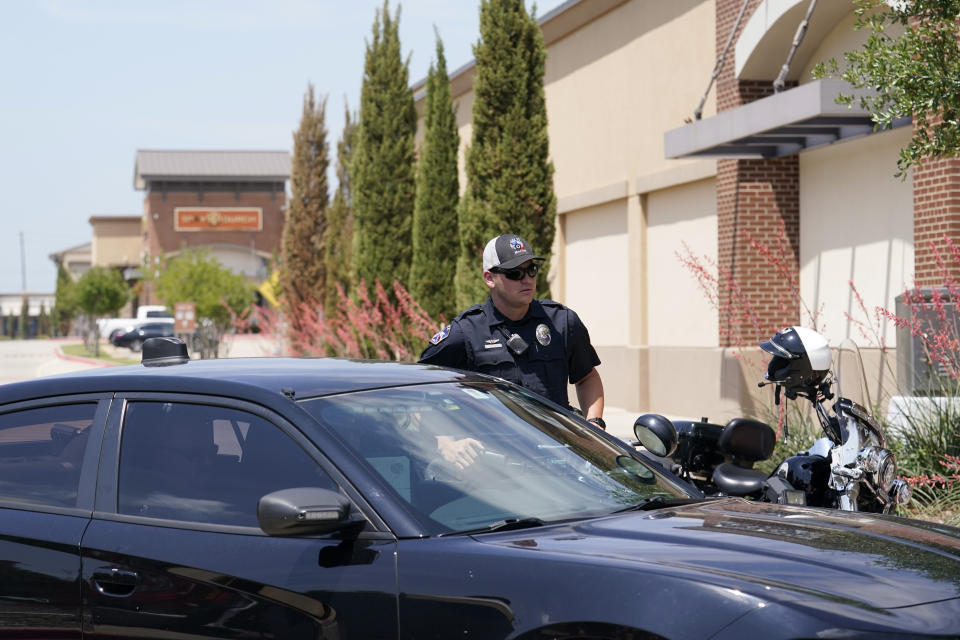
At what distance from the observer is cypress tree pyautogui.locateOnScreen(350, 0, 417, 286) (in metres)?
23.8

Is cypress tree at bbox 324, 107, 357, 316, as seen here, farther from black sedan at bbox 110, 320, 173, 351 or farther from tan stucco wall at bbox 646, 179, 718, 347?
black sedan at bbox 110, 320, 173, 351

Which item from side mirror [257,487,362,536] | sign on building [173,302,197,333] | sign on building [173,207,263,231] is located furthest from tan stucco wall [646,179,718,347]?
sign on building [173,207,263,231]

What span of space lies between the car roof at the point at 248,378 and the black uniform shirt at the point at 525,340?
4.87ft

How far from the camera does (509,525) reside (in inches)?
150

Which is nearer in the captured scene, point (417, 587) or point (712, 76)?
point (417, 587)

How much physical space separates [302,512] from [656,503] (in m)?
1.24

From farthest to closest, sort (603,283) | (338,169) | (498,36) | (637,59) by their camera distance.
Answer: (338,169) < (603,283) < (637,59) < (498,36)

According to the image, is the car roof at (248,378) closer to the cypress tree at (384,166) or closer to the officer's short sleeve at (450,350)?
the officer's short sleeve at (450,350)

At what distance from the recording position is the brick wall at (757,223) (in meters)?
16.3

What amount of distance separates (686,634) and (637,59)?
1723cm

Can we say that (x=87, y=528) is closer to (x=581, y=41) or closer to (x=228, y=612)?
(x=228, y=612)

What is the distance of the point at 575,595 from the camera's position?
335 cm

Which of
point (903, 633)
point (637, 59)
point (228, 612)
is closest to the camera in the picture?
point (903, 633)

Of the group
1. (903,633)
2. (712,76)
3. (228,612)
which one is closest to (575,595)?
(903,633)
